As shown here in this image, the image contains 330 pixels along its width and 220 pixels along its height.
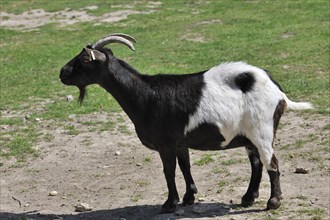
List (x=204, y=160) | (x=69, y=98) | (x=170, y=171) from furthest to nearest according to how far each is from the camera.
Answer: (x=69, y=98)
(x=204, y=160)
(x=170, y=171)

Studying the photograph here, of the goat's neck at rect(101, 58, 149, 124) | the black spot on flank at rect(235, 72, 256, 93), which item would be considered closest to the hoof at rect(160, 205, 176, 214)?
the goat's neck at rect(101, 58, 149, 124)

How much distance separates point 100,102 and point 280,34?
772 cm

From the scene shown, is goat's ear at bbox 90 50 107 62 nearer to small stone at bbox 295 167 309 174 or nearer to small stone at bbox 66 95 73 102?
small stone at bbox 295 167 309 174

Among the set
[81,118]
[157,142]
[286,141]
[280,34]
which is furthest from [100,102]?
[280,34]

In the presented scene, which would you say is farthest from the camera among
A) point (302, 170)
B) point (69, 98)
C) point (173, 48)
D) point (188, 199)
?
point (173, 48)

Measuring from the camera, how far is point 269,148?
8.34 m

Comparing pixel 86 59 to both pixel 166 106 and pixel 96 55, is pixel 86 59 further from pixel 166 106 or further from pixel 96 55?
pixel 166 106

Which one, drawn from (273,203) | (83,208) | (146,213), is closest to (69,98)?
(83,208)

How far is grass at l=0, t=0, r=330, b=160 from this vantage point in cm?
1413

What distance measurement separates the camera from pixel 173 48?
19453 mm

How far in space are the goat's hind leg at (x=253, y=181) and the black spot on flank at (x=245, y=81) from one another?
732 millimetres

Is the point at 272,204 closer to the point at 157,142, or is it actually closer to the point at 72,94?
the point at 157,142

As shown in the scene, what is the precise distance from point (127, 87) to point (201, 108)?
98 cm

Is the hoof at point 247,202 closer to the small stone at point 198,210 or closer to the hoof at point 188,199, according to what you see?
the small stone at point 198,210
